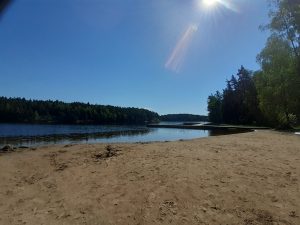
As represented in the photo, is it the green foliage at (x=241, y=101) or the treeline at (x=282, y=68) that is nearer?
the treeline at (x=282, y=68)

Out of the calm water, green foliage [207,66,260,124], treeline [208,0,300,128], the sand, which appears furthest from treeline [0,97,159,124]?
the sand

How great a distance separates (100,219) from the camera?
6.86 metres

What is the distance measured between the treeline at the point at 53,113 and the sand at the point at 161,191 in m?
140

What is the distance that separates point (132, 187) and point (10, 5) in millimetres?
5670

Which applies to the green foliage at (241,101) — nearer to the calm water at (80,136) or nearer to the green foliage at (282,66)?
the calm water at (80,136)

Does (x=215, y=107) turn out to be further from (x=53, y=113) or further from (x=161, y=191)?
(x=161, y=191)

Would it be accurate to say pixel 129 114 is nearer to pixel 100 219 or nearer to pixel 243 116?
pixel 243 116

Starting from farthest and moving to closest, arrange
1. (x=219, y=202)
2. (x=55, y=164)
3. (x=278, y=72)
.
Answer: (x=278, y=72), (x=55, y=164), (x=219, y=202)

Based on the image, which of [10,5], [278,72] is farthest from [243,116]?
[10,5]

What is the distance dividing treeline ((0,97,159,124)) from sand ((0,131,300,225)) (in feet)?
458

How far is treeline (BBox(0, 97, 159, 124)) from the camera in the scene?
143m

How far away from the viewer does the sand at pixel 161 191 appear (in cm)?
682

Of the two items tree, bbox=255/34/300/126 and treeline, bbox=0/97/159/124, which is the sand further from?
treeline, bbox=0/97/159/124

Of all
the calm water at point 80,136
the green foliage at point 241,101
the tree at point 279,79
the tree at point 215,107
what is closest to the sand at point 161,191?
the calm water at point 80,136
